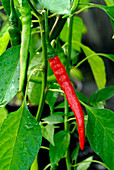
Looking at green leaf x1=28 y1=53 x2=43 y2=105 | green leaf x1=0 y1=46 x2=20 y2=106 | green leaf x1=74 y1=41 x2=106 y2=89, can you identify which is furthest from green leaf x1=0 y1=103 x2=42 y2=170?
green leaf x1=74 y1=41 x2=106 y2=89

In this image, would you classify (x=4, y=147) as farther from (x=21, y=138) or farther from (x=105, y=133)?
(x=105, y=133)

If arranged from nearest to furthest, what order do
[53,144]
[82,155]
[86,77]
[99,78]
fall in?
[53,144] → [99,78] → [82,155] → [86,77]

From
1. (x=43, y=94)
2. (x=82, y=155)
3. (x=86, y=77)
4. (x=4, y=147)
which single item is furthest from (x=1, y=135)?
(x=86, y=77)

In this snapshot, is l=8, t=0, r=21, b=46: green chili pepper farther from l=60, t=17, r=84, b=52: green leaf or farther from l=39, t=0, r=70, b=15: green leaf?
l=60, t=17, r=84, b=52: green leaf

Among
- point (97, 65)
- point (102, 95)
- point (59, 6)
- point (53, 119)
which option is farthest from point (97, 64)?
point (59, 6)

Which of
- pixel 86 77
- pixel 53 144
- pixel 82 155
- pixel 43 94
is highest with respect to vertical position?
pixel 86 77

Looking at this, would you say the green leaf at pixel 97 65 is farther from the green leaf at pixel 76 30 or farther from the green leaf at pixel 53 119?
the green leaf at pixel 53 119

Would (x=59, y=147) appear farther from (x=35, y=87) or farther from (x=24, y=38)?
(x=24, y=38)
